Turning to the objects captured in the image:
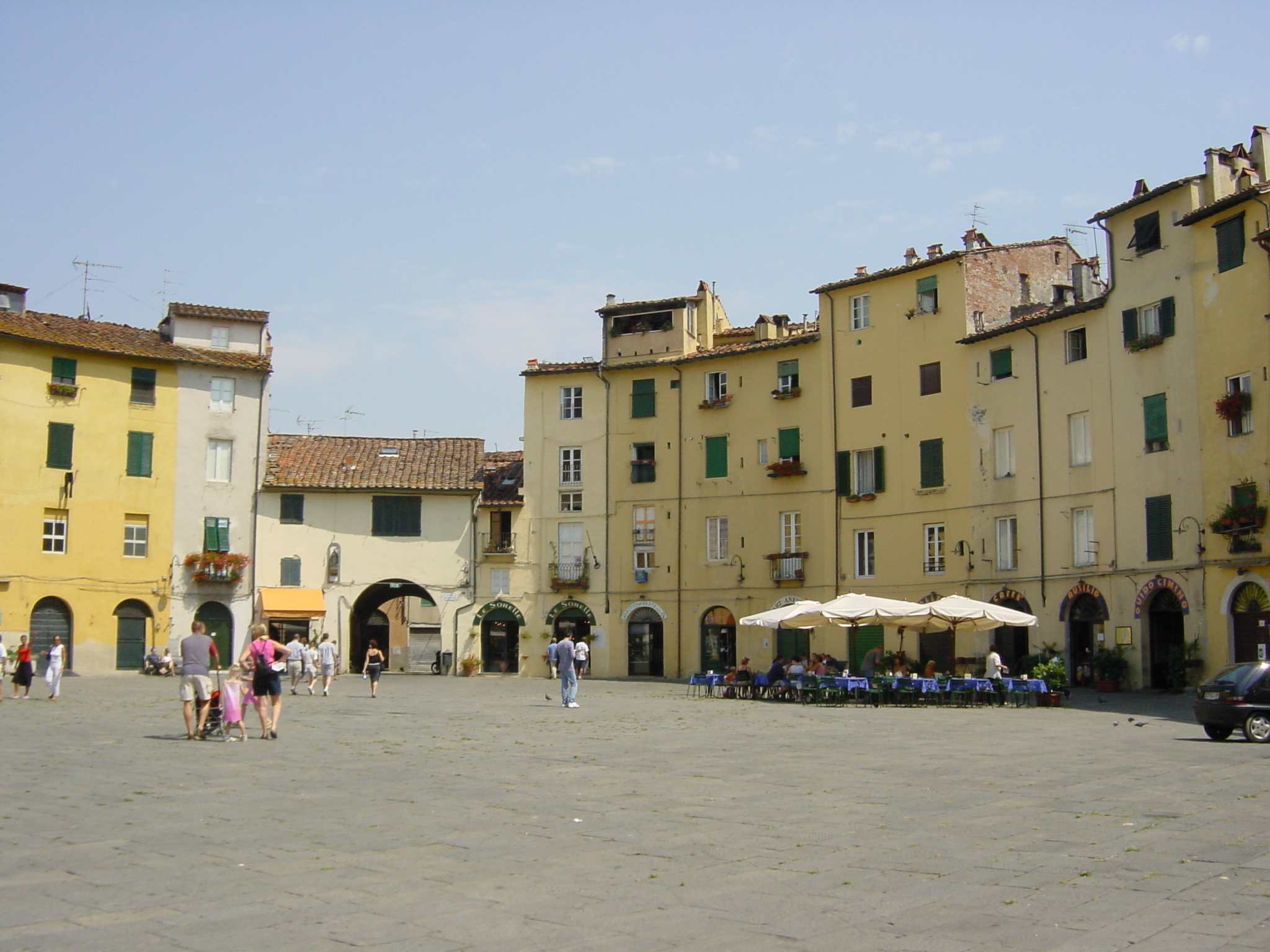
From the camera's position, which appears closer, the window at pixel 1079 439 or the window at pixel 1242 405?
the window at pixel 1242 405

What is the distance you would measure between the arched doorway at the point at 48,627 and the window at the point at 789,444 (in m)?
25.3

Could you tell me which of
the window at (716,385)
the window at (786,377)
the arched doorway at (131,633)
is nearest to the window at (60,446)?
the arched doorway at (131,633)

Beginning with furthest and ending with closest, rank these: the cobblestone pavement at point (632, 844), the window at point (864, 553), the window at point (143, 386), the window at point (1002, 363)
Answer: the window at point (143, 386) → the window at point (864, 553) → the window at point (1002, 363) → the cobblestone pavement at point (632, 844)

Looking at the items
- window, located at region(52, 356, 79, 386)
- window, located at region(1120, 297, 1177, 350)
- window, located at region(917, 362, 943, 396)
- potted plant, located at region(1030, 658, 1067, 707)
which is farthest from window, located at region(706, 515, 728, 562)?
window, located at region(52, 356, 79, 386)

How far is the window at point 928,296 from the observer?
44.8 meters

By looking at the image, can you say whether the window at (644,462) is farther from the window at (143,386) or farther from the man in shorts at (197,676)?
the man in shorts at (197,676)

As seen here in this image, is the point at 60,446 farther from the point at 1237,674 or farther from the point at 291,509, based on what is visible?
the point at 1237,674

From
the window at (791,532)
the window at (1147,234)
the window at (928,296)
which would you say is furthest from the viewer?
the window at (791,532)

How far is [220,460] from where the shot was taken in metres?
49.0

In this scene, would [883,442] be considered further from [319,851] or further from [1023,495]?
[319,851]

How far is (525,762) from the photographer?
56.2 feet

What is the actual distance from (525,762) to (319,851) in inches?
265

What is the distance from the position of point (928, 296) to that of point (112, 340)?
28962 millimetres

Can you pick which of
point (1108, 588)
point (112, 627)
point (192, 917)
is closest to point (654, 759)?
point (192, 917)
